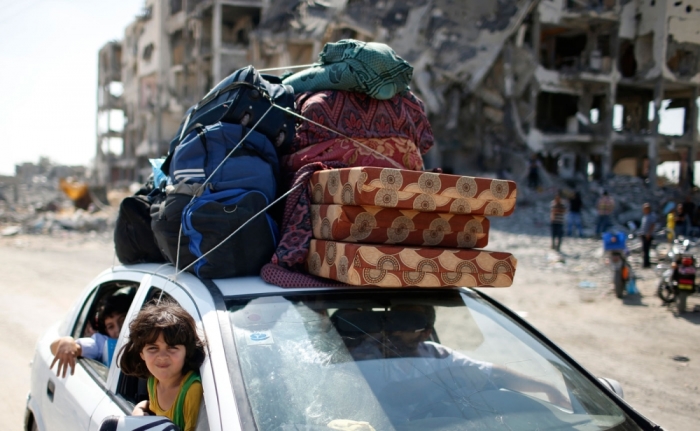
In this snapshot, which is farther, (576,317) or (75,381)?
(576,317)

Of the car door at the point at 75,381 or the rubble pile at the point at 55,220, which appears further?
the rubble pile at the point at 55,220

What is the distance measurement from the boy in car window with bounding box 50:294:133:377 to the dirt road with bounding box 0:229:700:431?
1.82 m

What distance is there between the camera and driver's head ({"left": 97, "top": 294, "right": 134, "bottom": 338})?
2979mm

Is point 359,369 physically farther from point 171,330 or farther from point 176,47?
point 176,47

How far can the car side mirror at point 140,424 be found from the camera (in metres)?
1.60

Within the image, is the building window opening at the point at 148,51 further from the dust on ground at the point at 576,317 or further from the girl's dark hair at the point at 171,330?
the girl's dark hair at the point at 171,330

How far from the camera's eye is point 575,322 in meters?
8.03

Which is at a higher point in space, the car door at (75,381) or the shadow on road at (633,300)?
the car door at (75,381)

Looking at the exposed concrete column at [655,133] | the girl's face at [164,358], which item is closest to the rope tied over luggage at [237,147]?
the girl's face at [164,358]

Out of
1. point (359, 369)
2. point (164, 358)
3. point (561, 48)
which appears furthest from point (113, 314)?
point (561, 48)

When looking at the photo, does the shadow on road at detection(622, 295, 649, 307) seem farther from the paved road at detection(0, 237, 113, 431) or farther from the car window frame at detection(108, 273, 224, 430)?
the car window frame at detection(108, 273, 224, 430)

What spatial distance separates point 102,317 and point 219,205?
1.25m

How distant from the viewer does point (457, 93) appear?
29.8 metres

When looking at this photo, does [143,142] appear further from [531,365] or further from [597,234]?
[531,365]
